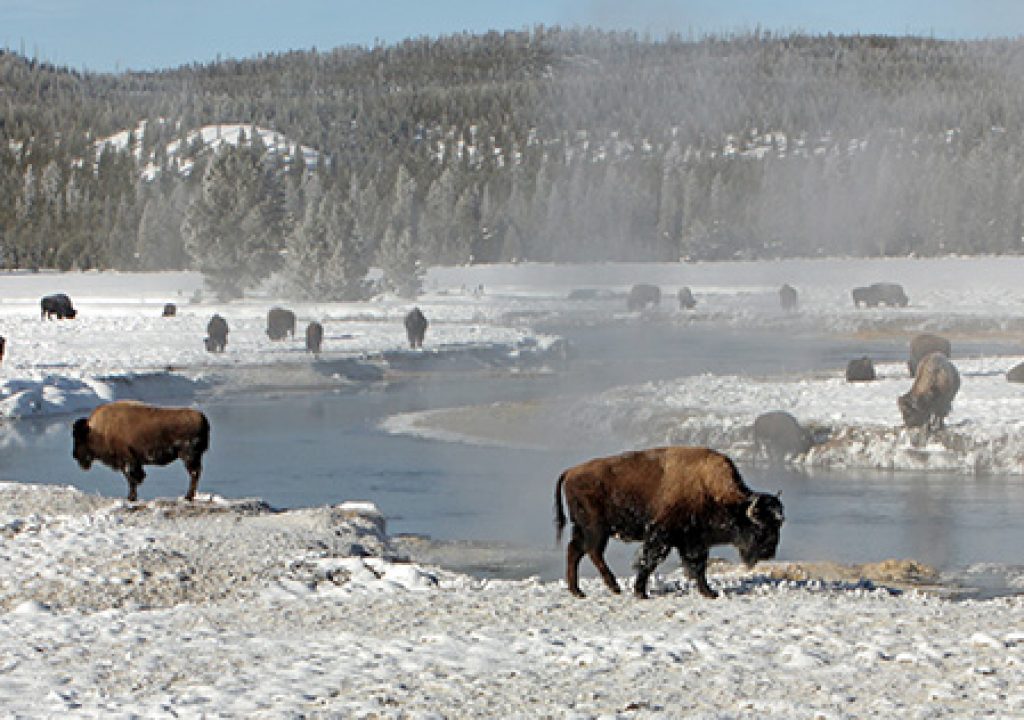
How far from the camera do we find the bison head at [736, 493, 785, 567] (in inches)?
401

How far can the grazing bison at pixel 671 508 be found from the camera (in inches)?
407

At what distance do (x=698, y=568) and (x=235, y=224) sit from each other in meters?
62.3

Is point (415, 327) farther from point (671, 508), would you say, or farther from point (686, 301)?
point (686, 301)

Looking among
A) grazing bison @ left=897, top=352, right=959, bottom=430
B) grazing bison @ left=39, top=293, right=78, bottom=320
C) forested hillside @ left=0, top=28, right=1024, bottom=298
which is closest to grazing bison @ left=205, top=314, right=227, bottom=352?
grazing bison @ left=39, top=293, right=78, bottom=320

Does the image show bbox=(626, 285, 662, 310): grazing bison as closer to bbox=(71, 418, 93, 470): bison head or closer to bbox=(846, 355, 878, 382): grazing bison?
bbox=(846, 355, 878, 382): grazing bison

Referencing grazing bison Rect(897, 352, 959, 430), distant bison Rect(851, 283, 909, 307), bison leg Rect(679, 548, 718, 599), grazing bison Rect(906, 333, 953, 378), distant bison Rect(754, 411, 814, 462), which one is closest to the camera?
bison leg Rect(679, 548, 718, 599)

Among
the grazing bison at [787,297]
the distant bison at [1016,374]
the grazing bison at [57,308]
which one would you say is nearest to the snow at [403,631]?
the distant bison at [1016,374]

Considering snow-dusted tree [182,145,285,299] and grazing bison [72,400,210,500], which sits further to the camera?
snow-dusted tree [182,145,285,299]

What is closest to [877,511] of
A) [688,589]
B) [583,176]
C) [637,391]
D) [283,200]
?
[688,589]

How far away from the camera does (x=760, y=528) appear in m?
10.2

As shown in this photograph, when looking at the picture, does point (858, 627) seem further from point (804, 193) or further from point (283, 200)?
point (804, 193)

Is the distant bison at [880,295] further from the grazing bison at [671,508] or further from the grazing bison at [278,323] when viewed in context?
the grazing bison at [671,508]

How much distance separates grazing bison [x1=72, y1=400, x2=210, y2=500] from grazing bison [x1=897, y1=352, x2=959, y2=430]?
11807 mm

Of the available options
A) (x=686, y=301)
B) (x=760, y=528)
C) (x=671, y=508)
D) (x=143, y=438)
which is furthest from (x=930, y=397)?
(x=686, y=301)
